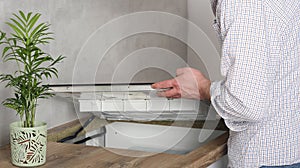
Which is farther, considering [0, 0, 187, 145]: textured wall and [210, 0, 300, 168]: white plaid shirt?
[0, 0, 187, 145]: textured wall

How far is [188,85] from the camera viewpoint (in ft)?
5.12

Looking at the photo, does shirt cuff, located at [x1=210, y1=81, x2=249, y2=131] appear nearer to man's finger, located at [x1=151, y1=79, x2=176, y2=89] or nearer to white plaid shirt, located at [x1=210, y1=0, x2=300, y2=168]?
white plaid shirt, located at [x1=210, y1=0, x2=300, y2=168]

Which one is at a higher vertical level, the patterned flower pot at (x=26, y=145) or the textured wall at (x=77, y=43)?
the textured wall at (x=77, y=43)

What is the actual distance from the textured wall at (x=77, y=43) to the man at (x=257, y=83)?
0.37m

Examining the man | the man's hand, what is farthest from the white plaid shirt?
the man's hand

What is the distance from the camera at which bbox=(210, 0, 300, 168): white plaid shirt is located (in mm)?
1287

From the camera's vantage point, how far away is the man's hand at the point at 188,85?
1543 mm

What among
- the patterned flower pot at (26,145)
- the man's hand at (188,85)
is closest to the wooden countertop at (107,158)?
the patterned flower pot at (26,145)

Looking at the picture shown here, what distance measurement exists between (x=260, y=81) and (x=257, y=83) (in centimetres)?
1

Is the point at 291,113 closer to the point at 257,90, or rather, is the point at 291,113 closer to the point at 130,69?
the point at 257,90

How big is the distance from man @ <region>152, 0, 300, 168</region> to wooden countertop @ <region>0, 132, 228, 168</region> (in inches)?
4.6

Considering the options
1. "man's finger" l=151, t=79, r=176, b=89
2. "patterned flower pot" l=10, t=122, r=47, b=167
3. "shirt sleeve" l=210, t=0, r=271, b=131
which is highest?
"shirt sleeve" l=210, t=0, r=271, b=131

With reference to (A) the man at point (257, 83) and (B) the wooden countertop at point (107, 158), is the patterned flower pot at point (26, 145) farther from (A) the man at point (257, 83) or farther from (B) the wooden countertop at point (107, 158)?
(A) the man at point (257, 83)

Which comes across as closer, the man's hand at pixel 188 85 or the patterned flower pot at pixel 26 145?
the patterned flower pot at pixel 26 145
